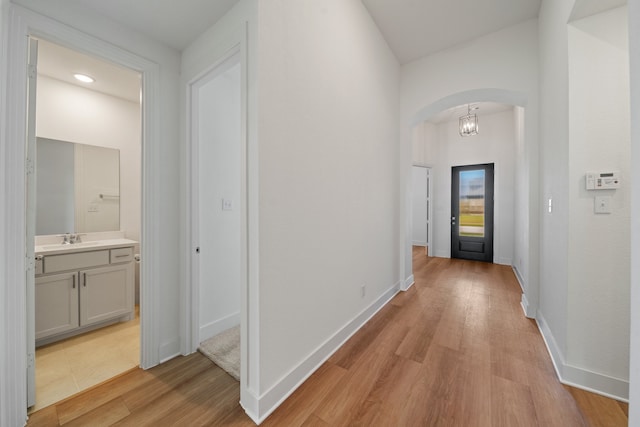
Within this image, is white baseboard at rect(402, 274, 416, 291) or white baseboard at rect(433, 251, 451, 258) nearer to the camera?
white baseboard at rect(402, 274, 416, 291)

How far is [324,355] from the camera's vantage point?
192 centimetres

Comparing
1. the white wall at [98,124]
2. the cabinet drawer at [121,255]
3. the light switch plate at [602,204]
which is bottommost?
the cabinet drawer at [121,255]

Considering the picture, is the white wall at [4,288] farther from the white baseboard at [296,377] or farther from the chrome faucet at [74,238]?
the chrome faucet at [74,238]

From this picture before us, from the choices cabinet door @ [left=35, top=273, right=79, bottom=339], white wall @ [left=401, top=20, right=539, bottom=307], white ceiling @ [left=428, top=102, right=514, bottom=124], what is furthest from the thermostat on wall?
cabinet door @ [left=35, top=273, right=79, bottom=339]

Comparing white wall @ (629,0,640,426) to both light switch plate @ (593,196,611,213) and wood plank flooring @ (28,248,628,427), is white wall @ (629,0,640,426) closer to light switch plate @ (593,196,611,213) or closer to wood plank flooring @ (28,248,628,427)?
wood plank flooring @ (28,248,628,427)

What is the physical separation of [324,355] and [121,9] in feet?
9.50

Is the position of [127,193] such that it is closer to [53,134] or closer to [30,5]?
[53,134]

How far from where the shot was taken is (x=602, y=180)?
1.50 metres

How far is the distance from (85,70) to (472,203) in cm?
672

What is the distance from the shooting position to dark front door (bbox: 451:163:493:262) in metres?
5.32

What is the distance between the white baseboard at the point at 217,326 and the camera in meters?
2.23

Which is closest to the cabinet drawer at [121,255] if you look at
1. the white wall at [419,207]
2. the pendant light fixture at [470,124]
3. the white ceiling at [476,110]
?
the pendant light fixture at [470,124]

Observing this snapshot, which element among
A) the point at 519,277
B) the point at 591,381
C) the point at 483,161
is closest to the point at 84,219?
the point at 591,381

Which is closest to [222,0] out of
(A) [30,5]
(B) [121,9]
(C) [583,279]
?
(B) [121,9]
